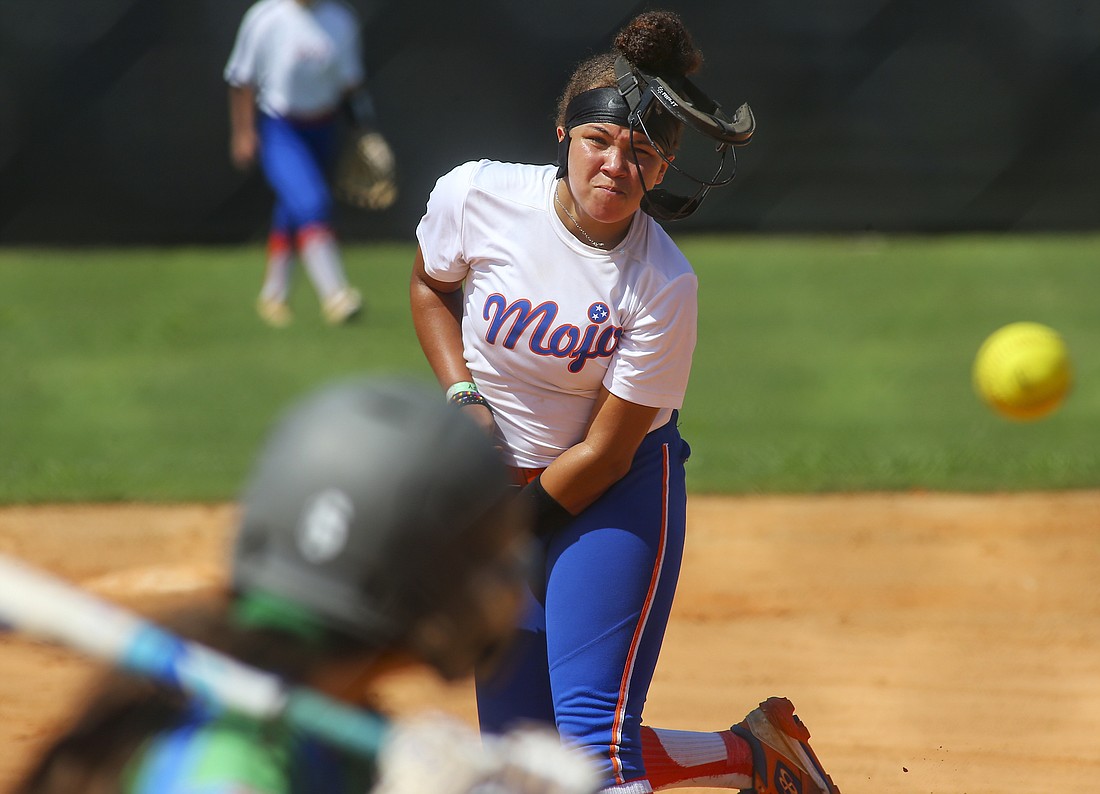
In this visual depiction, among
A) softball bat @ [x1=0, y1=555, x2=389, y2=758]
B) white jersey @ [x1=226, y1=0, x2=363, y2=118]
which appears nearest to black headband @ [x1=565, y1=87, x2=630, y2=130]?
softball bat @ [x1=0, y1=555, x2=389, y2=758]

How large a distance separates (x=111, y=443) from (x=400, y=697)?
12.1 ft

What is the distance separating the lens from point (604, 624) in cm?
335

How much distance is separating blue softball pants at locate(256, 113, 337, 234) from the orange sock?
7.13 meters

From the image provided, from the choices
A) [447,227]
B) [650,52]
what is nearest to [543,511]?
[447,227]

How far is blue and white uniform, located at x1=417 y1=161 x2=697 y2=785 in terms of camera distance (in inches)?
131

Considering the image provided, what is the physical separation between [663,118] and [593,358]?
60 cm

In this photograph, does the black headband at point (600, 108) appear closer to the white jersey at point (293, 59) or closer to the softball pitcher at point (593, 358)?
the softball pitcher at point (593, 358)

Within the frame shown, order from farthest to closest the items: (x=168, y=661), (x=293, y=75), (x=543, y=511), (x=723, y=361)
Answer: (x=293, y=75)
(x=723, y=361)
(x=543, y=511)
(x=168, y=661)

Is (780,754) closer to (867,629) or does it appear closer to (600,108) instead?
(600,108)

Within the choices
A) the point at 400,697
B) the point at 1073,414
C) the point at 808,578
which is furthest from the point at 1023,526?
the point at 400,697

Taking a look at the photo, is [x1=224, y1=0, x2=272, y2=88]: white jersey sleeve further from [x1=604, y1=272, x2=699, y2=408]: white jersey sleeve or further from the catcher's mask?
[x1=604, y1=272, x2=699, y2=408]: white jersey sleeve

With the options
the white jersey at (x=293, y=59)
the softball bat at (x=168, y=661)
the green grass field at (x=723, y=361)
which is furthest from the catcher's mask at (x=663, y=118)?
the white jersey at (x=293, y=59)

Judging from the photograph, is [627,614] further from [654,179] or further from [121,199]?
[121,199]

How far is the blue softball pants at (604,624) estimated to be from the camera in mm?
3326
